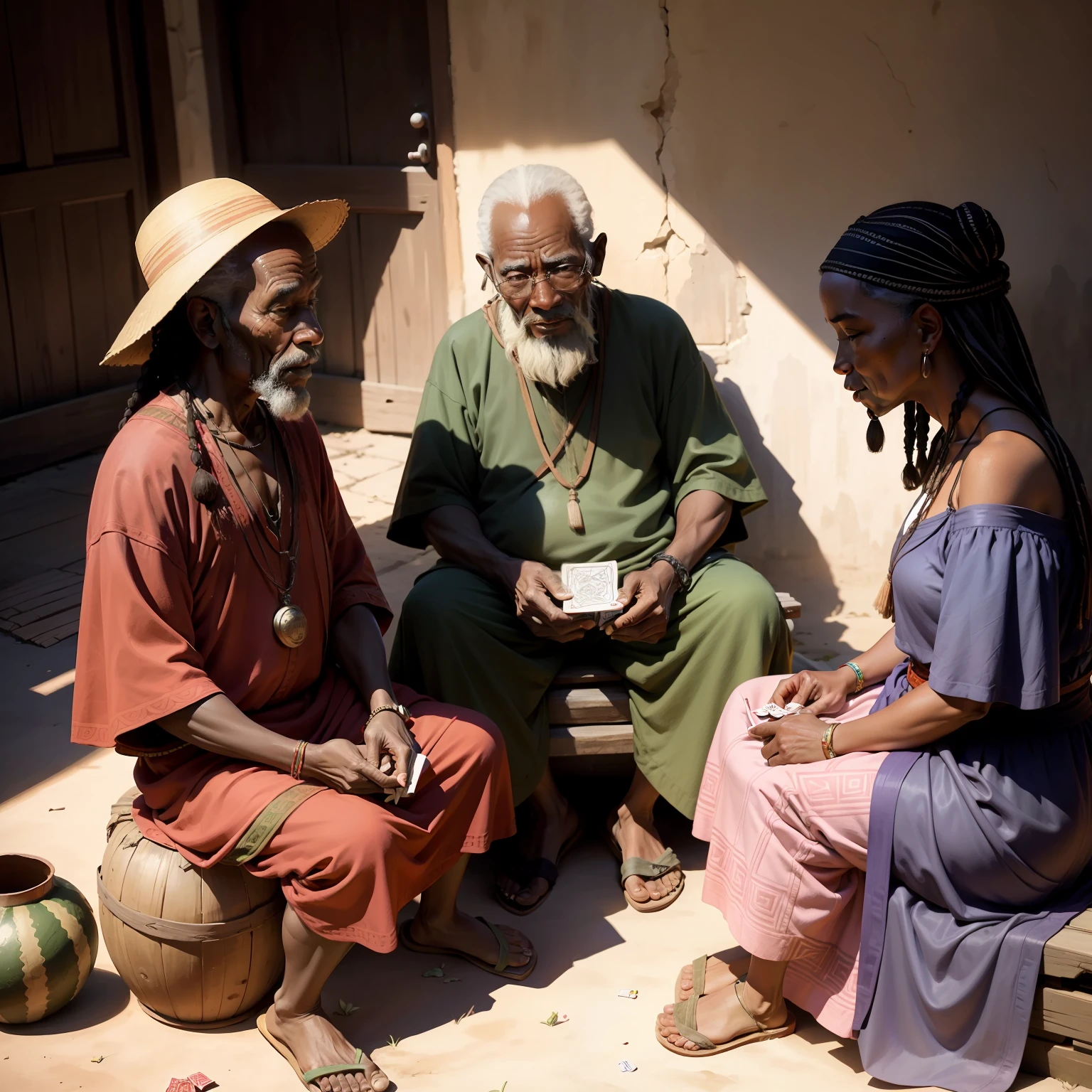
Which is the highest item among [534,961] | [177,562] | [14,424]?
[177,562]

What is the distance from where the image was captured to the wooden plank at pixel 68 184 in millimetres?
7406

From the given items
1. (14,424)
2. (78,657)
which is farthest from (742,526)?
(14,424)

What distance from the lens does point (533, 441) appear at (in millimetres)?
4426

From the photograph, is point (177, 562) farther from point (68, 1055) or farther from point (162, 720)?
point (68, 1055)

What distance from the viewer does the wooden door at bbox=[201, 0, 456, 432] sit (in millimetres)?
7332

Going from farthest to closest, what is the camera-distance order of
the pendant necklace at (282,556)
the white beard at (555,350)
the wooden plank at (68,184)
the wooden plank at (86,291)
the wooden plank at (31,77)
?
the wooden plank at (86,291), the wooden plank at (68,184), the wooden plank at (31,77), the white beard at (555,350), the pendant necklace at (282,556)

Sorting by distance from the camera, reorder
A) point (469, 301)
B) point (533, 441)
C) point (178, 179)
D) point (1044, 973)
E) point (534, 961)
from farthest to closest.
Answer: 1. point (178, 179)
2. point (469, 301)
3. point (533, 441)
4. point (534, 961)
5. point (1044, 973)

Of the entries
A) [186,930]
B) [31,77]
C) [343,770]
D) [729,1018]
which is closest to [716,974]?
[729,1018]

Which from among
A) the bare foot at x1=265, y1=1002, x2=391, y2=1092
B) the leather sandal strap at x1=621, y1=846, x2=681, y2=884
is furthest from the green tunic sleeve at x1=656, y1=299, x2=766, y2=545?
the bare foot at x1=265, y1=1002, x2=391, y2=1092

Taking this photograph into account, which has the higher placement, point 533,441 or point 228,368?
point 228,368

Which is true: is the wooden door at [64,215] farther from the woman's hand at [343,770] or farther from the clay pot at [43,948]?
the woman's hand at [343,770]

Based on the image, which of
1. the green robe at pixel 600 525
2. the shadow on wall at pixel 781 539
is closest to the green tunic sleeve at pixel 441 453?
the green robe at pixel 600 525

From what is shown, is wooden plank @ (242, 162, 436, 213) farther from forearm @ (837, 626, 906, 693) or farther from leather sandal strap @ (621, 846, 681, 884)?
forearm @ (837, 626, 906, 693)

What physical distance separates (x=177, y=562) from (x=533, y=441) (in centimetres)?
152
